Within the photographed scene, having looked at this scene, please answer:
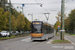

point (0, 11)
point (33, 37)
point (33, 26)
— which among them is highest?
point (0, 11)

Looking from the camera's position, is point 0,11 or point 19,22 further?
point 19,22

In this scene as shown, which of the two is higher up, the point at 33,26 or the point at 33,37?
the point at 33,26

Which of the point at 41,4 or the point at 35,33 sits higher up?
the point at 41,4

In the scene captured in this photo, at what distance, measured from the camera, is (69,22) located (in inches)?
2985

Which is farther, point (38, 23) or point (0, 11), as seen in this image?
point (0, 11)

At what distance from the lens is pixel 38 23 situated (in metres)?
24.5

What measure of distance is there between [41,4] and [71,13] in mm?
54649

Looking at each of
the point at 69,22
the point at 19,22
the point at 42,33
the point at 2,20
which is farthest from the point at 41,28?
the point at 69,22

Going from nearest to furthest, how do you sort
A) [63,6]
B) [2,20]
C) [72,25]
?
[63,6]
[2,20]
[72,25]

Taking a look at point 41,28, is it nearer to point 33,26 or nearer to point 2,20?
point 33,26

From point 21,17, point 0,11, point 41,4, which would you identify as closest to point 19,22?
point 21,17

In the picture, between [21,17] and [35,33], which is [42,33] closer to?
[35,33]

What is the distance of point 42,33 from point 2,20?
10.2 metres

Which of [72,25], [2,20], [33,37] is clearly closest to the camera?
[33,37]
